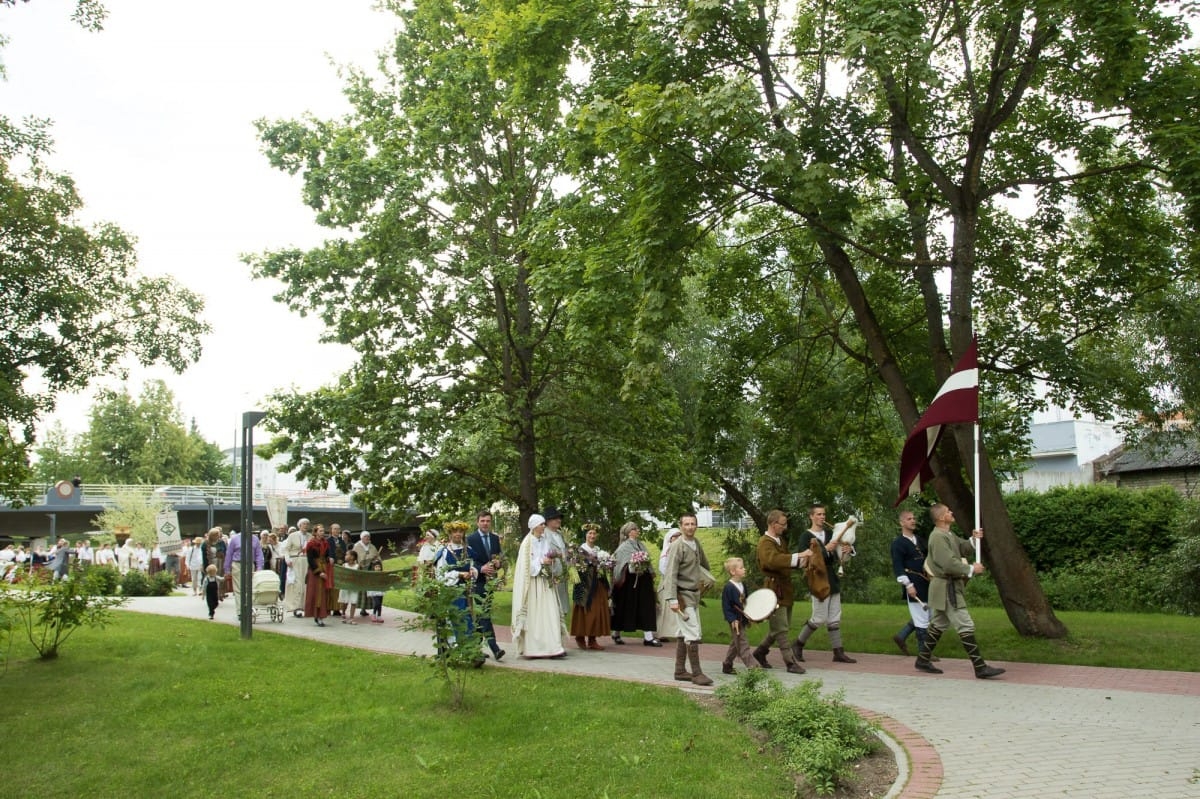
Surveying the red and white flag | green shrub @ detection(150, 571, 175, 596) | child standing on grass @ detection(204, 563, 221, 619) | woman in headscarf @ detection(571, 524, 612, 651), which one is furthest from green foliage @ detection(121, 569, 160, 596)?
the red and white flag

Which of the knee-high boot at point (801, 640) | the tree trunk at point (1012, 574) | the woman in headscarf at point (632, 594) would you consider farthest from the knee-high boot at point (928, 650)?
the woman in headscarf at point (632, 594)

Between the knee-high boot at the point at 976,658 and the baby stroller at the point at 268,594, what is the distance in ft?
41.2

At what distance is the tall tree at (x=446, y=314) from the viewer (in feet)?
64.2

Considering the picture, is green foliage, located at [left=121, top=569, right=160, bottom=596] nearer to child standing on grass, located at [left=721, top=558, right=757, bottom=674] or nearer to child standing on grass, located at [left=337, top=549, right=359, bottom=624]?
child standing on grass, located at [left=337, top=549, right=359, bottom=624]

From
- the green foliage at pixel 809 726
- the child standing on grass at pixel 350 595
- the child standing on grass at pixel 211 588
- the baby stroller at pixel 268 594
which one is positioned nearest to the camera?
the green foliage at pixel 809 726

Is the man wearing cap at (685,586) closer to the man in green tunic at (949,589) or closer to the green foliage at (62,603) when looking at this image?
the man in green tunic at (949,589)

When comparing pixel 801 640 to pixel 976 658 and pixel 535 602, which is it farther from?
pixel 535 602

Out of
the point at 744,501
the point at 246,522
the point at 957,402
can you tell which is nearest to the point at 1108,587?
the point at 744,501

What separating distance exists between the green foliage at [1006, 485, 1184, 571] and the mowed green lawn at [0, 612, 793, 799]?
22.4 m

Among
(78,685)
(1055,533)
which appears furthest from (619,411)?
(1055,533)

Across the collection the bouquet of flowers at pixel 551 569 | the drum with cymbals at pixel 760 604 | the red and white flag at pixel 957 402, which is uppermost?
the red and white flag at pixel 957 402

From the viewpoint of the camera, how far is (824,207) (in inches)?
513

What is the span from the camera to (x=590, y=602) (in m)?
14.7

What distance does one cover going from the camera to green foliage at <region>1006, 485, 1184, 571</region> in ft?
89.0
